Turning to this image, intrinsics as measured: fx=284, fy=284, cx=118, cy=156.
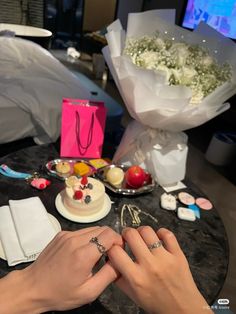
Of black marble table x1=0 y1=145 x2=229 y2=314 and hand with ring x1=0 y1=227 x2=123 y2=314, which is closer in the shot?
hand with ring x1=0 y1=227 x2=123 y2=314

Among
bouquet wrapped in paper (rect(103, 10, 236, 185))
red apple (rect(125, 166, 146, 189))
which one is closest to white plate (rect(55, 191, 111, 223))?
red apple (rect(125, 166, 146, 189))

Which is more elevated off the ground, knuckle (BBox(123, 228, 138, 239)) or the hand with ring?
knuckle (BBox(123, 228, 138, 239))

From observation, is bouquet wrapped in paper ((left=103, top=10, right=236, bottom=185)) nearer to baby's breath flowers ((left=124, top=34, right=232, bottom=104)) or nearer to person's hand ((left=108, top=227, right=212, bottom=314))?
baby's breath flowers ((left=124, top=34, right=232, bottom=104))

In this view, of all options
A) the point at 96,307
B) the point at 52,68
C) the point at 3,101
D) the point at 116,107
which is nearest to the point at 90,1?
the point at 52,68

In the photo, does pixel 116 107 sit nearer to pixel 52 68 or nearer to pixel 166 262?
pixel 52 68

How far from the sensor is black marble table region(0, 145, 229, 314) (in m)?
0.64

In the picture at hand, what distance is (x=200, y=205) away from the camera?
0.99m

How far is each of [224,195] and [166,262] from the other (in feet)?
5.88

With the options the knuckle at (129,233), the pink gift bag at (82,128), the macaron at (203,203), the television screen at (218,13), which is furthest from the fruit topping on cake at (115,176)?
the television screen at (218,13)

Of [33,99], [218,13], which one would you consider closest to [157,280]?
[33,99]

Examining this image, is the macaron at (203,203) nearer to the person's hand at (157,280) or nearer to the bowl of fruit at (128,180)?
the bowl of fruit at (128,180)

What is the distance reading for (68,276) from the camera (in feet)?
1.56

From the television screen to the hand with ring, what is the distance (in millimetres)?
2606

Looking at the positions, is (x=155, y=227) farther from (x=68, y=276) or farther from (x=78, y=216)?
(x=68, y=276)
